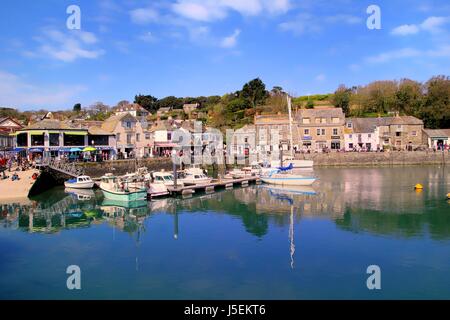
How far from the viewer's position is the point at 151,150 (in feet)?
207

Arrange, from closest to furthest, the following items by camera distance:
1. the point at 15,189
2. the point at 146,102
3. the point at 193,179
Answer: the point at 15,189, the point at 193,179, the point at 146,102

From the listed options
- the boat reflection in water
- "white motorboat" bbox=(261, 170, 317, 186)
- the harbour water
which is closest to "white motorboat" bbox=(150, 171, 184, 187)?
the harbour water

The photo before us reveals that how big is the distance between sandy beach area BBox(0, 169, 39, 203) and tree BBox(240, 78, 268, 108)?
61.0 meters

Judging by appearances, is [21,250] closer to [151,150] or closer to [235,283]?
[235,283]

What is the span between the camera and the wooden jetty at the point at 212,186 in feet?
121

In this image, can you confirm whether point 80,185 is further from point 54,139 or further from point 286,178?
point 286,178

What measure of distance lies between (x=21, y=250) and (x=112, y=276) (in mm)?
6855

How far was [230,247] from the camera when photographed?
19.6 meters

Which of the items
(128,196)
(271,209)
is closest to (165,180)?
(128,196)

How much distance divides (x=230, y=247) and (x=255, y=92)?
247 feet

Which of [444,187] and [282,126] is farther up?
[282,126]

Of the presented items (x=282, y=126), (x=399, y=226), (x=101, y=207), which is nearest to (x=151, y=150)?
(x=282, y=126)

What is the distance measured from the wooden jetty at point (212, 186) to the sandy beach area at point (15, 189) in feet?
42.3

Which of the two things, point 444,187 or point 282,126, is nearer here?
point 444,187
